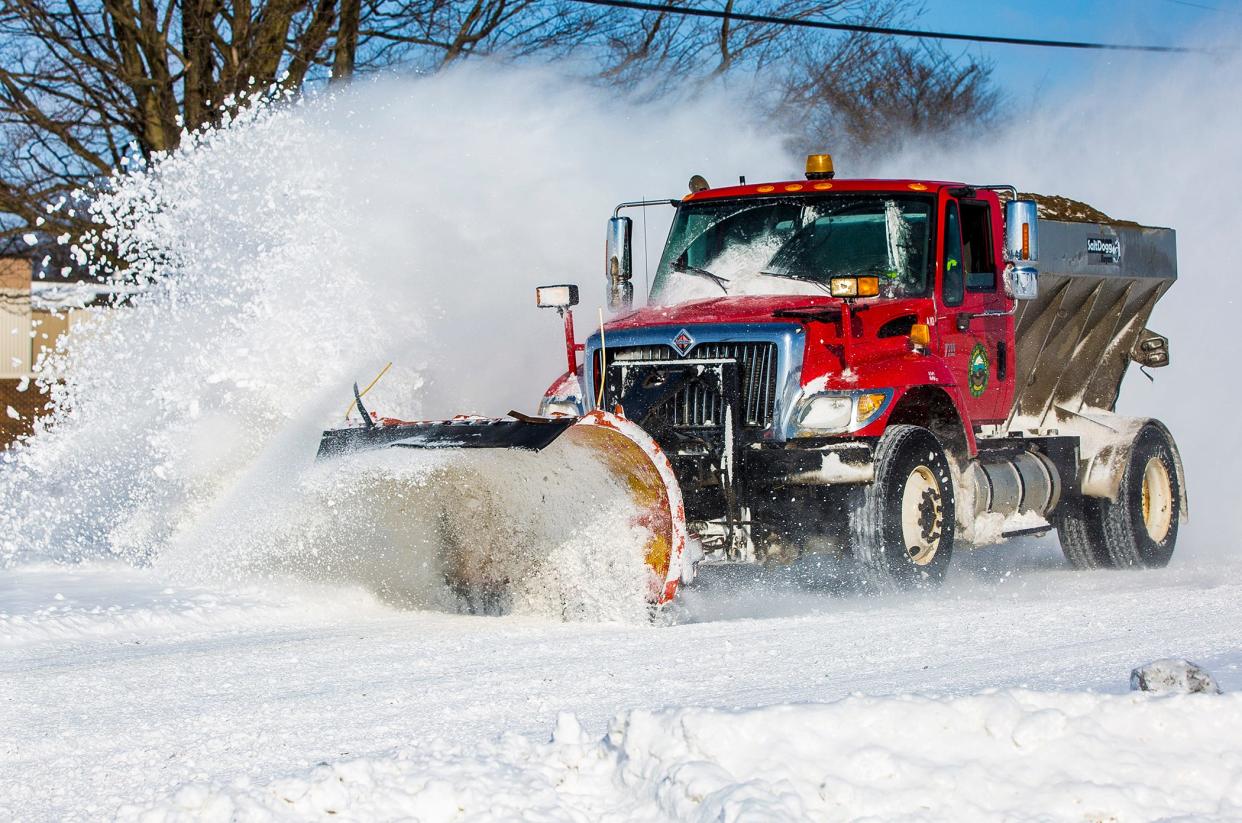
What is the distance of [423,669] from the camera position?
5492mm

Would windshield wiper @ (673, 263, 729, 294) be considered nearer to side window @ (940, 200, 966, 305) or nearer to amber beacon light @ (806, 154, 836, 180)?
amber beacon light @ (806, 154, 836, 180)

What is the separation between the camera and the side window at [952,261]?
795 cm

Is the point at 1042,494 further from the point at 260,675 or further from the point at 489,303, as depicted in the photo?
the point at 260,675

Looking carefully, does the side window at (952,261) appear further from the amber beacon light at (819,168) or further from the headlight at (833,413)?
the headlight at (833,413)

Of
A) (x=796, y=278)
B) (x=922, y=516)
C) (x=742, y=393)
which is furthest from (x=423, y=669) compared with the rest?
(x=796, y=278)

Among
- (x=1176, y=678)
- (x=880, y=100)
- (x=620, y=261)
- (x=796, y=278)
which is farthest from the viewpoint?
(x=880, y=100)

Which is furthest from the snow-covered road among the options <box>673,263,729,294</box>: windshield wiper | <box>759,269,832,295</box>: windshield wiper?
<box>673,263,729,294</box>: windshield wiper

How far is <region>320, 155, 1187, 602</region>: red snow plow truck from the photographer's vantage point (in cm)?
703

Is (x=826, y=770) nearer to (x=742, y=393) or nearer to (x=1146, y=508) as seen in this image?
(x=742, y=393)

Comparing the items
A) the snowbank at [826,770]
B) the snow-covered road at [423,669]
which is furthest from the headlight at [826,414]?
the snowbank at [826,770]

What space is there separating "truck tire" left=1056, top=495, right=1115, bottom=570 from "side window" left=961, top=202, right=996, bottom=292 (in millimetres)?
1887

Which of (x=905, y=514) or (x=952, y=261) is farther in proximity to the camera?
(x=952, y=261)

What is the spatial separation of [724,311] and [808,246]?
0.73 metres

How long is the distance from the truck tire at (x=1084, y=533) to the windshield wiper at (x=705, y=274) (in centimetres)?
279
